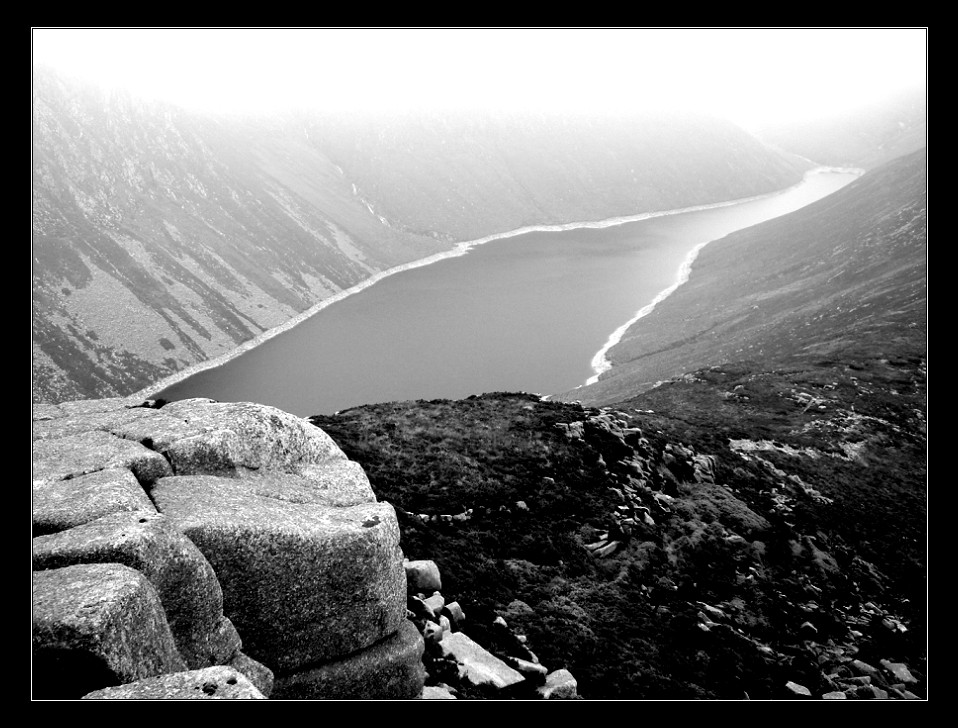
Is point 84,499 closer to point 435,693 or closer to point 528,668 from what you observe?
point 435,693

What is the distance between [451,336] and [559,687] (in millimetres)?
101272

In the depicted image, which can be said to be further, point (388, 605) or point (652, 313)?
point (652, 313)

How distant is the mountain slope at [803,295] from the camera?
69500 millimetres

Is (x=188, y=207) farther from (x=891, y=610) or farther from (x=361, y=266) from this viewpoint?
(x=891, y=610)

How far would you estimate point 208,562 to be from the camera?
13.8 m

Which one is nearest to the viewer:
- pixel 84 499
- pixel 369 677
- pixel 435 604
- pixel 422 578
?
pixel 84 499

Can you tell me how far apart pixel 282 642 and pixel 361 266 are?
159 meters

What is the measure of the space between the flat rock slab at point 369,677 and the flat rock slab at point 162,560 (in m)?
2.63

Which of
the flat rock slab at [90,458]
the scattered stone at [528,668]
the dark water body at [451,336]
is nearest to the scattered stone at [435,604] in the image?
the scattered stone at [528,668]

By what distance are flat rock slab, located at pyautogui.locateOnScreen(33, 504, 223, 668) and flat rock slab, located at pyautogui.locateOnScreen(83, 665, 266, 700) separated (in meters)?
2.07

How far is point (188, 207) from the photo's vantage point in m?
160

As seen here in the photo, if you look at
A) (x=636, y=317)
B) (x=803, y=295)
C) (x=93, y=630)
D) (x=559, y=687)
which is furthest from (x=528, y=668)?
(x=636, y=317)

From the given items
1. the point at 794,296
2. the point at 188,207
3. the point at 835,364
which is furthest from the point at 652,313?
the point at 188,207

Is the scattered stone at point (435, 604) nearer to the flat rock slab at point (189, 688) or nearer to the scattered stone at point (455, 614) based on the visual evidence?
the scattered stone at point (455, 614)
